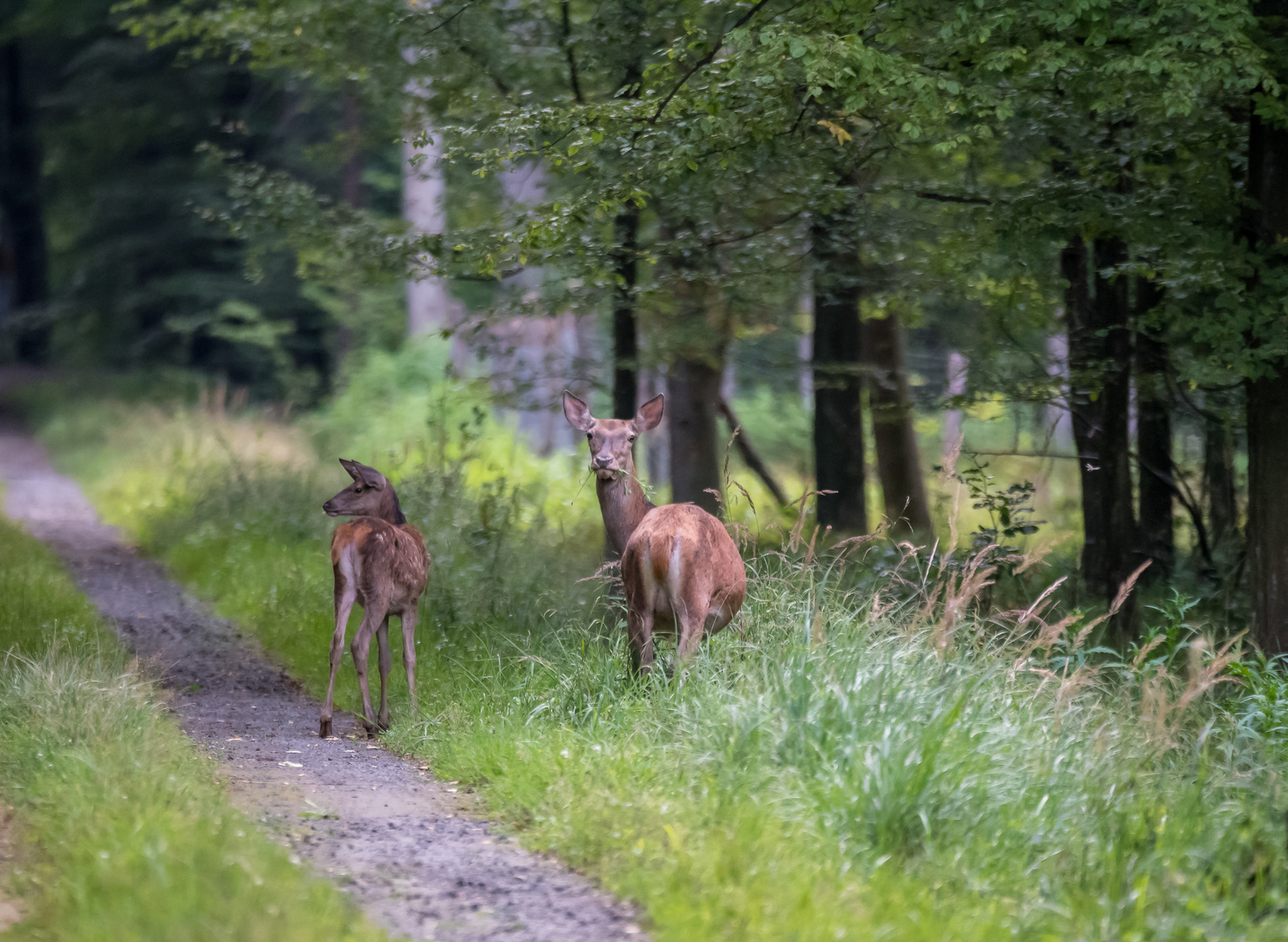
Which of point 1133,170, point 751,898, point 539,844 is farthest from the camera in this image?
point 1133,170

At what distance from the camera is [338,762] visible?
6691 millimetres

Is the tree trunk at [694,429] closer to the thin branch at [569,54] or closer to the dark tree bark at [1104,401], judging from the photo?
the thin branch at [569,54]

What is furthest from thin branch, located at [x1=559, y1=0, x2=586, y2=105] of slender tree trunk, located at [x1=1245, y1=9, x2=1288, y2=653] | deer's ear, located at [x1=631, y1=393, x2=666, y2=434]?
slender tree trunk, located at [x1=1245, y1=9, x2=1288, y2=653]

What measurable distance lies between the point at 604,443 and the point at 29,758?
321 centimetres

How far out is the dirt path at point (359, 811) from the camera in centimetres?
453

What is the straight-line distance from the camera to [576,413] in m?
7.38

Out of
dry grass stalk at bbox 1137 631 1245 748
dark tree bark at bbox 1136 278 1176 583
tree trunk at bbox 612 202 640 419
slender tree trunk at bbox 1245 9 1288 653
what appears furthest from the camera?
dark tree bark at bbox 1136 278 1176 583

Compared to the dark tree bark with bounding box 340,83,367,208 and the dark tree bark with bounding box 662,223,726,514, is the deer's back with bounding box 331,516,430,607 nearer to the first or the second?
the dark tree bark with bounding box 662,223,726,514

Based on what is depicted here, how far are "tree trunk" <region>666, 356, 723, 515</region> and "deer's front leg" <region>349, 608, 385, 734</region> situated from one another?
631cm

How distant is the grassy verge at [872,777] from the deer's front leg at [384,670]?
0.19 m

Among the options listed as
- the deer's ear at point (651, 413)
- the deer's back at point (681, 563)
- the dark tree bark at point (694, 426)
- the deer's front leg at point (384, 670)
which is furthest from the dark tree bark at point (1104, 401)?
the deer's front leg at point (384, 670)

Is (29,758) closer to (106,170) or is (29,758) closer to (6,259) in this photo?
(106,170)

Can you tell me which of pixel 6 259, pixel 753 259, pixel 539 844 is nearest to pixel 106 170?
pixel 6 259

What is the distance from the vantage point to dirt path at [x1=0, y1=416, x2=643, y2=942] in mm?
4531
